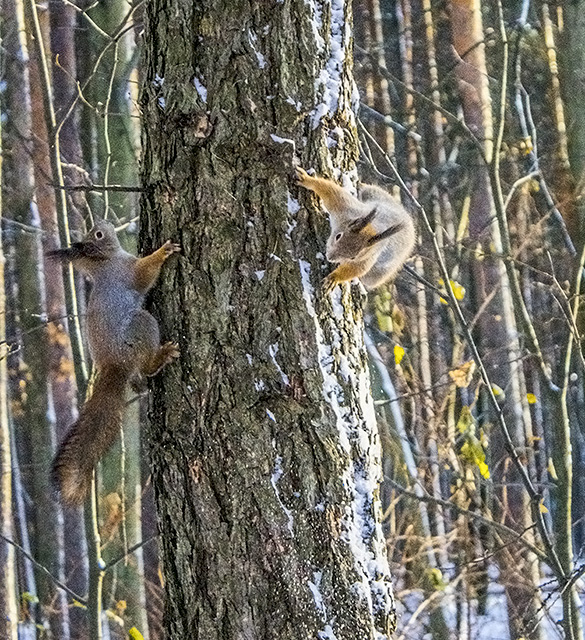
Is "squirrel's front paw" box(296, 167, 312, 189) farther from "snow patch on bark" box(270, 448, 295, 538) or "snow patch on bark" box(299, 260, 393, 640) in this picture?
"snow patch on bark" box(270, 448, 295, 538)

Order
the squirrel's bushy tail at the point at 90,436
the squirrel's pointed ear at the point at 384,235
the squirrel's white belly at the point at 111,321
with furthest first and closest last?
the squirrel's pointed ear at the point at 384,235 → the squirrel's white belly at the point at 111,321 → the squirrel's bushy tail at the point at 90,436

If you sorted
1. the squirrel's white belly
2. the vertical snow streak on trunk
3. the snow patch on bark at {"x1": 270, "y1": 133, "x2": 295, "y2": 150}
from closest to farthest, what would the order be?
the snow patch on bark at {"x1": 270, "y1": 133, "x2": 295, "y2": 150} → the squirrel's white belly → the vertical snow streak on trunk

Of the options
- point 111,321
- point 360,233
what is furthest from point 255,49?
point 111,321

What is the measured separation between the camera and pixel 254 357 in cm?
216

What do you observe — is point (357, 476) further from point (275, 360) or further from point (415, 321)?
point (415, 321)

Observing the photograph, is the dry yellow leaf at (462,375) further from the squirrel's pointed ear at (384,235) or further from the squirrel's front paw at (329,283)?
the squirrel's front paw at (329,283)

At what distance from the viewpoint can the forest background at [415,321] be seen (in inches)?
246

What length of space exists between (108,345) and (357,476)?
0.92m

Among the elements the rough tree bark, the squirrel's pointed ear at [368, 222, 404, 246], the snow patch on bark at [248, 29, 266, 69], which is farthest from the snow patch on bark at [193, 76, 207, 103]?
the squirrel's pointed ear at [368, 222, 404, 246]

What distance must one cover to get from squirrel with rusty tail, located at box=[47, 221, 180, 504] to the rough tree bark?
7cm

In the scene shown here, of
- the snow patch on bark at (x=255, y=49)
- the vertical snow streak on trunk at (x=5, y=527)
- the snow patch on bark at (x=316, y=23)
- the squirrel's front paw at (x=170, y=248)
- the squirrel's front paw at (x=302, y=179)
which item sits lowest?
the vertical snow streak on trunk at (x=5, y=527)

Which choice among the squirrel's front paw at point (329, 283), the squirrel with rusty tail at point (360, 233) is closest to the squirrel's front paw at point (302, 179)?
the squirrel with rusty tail at point (360, 233)

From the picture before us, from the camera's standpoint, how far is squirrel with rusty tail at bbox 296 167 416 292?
7.46ft

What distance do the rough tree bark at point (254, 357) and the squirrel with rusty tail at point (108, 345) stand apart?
0.07 meters
